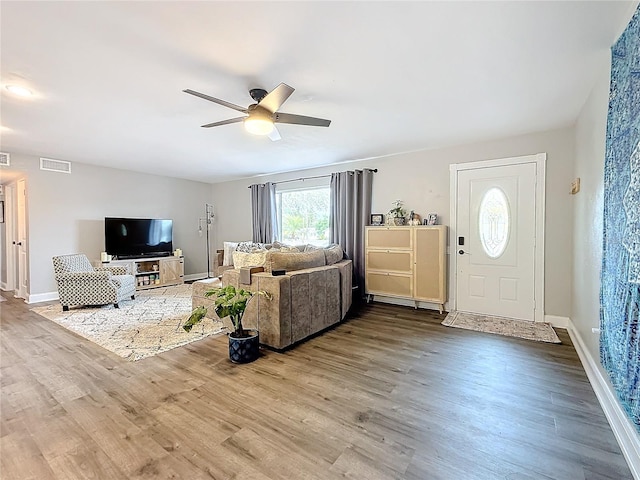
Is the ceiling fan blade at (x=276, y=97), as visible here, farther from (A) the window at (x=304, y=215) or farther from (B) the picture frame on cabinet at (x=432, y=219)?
(A) the window at (x=304, y=215)

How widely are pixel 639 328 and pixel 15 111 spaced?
17.7 ft

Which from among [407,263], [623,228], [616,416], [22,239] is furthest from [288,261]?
[22,239]

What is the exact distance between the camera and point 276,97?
234 cm

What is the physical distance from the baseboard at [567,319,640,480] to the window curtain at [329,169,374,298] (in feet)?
10.2

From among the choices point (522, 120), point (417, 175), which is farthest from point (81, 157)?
point (522, 120)

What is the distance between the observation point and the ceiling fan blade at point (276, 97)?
7.17 ft

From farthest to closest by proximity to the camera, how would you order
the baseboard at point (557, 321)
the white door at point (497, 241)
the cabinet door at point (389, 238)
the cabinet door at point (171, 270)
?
the cabinet door at point (171, 270)
the cabinet door at point (389, 238)
the white door at point (497, 241)
the baseboard at point (557, 321)

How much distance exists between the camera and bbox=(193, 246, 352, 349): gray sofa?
303cm

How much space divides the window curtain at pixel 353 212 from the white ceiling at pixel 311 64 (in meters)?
1.31

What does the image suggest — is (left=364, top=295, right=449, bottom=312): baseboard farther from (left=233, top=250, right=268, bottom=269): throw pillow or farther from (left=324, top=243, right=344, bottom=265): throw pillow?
(left=233, top=250, right=268, bottom=269): throw pillow

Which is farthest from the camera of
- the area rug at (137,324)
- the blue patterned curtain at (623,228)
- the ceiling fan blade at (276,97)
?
the area rug at (137,324)

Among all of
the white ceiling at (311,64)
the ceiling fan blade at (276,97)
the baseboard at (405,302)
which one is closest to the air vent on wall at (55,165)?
the white ceiling at (311,64)

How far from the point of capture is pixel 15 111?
3.12 m

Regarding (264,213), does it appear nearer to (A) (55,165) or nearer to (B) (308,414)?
(A) (55,165)
